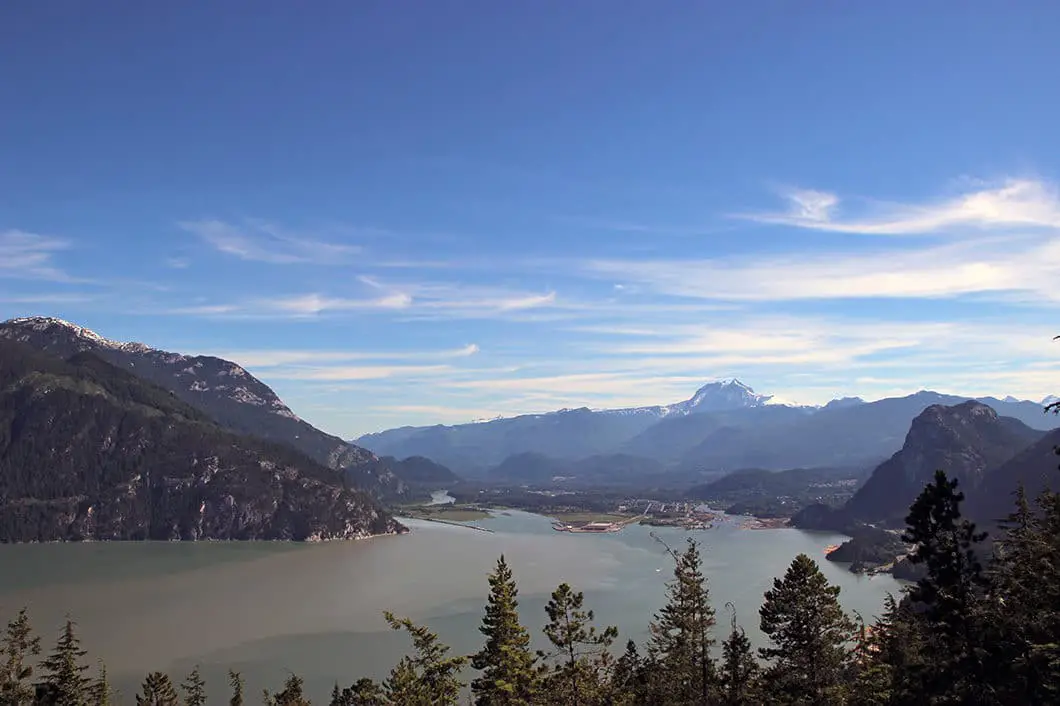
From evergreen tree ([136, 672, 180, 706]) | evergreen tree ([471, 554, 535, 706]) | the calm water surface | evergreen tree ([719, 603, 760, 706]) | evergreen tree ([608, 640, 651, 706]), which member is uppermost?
evergreen tree ([471, 554, 535, 706])

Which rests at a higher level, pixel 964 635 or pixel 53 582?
pixel 964 635

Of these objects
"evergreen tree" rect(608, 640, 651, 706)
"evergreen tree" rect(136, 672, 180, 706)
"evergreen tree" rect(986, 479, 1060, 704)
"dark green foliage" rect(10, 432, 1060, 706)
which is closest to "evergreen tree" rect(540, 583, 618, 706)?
"dark green foliage" rect(10, 432, 1060, 706)

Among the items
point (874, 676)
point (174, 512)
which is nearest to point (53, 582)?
point (174, 512)

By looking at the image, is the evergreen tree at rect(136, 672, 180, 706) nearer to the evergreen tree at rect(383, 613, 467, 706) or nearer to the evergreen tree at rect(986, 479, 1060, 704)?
the evergreen tree at rect(383, 613, 467, 706)

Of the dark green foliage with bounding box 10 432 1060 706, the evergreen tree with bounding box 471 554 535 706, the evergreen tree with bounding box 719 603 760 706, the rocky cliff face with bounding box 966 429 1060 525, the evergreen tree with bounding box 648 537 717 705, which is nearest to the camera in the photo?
the dark green foliage with bounding box 10 432 1060 706

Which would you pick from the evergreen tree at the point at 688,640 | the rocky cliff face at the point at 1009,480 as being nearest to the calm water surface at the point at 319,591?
the rocky cliff face at the point at 1009,480

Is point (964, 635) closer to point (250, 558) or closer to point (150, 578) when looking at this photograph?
point (150, 578)
